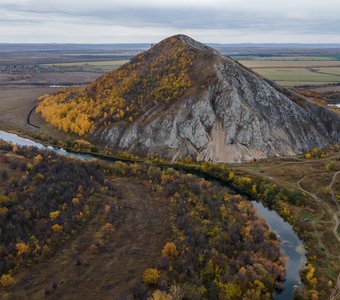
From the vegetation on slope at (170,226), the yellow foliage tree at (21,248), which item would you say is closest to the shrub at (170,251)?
the vegetation on slope at (170,226)

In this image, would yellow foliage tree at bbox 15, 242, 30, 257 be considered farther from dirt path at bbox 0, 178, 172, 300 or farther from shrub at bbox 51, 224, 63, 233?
shrub at bbox 51, 224, 63, 233

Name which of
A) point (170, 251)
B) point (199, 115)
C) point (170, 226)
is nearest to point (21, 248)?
point (170, 251)

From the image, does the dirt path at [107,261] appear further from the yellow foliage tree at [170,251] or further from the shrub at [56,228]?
the shrub at [56,228]

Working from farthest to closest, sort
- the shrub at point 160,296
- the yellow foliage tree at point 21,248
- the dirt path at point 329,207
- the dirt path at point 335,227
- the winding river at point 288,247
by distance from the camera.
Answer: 1. the yellow foliage tree at point 21,248
2. the winding river at point 288,247
3. the dirt path at point 329,207
4. the dirt path at point 335,227
5. the shrub at point 160,296

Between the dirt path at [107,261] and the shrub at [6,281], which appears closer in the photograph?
the dirt path at [107,261]

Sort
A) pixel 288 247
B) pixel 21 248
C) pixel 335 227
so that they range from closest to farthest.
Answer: pixel 21 248 < pixel 288 247 < pixel 335 227

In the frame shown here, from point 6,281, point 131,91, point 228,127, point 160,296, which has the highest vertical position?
point 131,91

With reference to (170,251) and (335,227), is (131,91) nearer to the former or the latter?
(335,227)

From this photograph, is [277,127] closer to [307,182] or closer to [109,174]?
[307,182]

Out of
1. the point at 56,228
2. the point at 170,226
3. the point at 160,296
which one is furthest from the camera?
the point at 170,226
